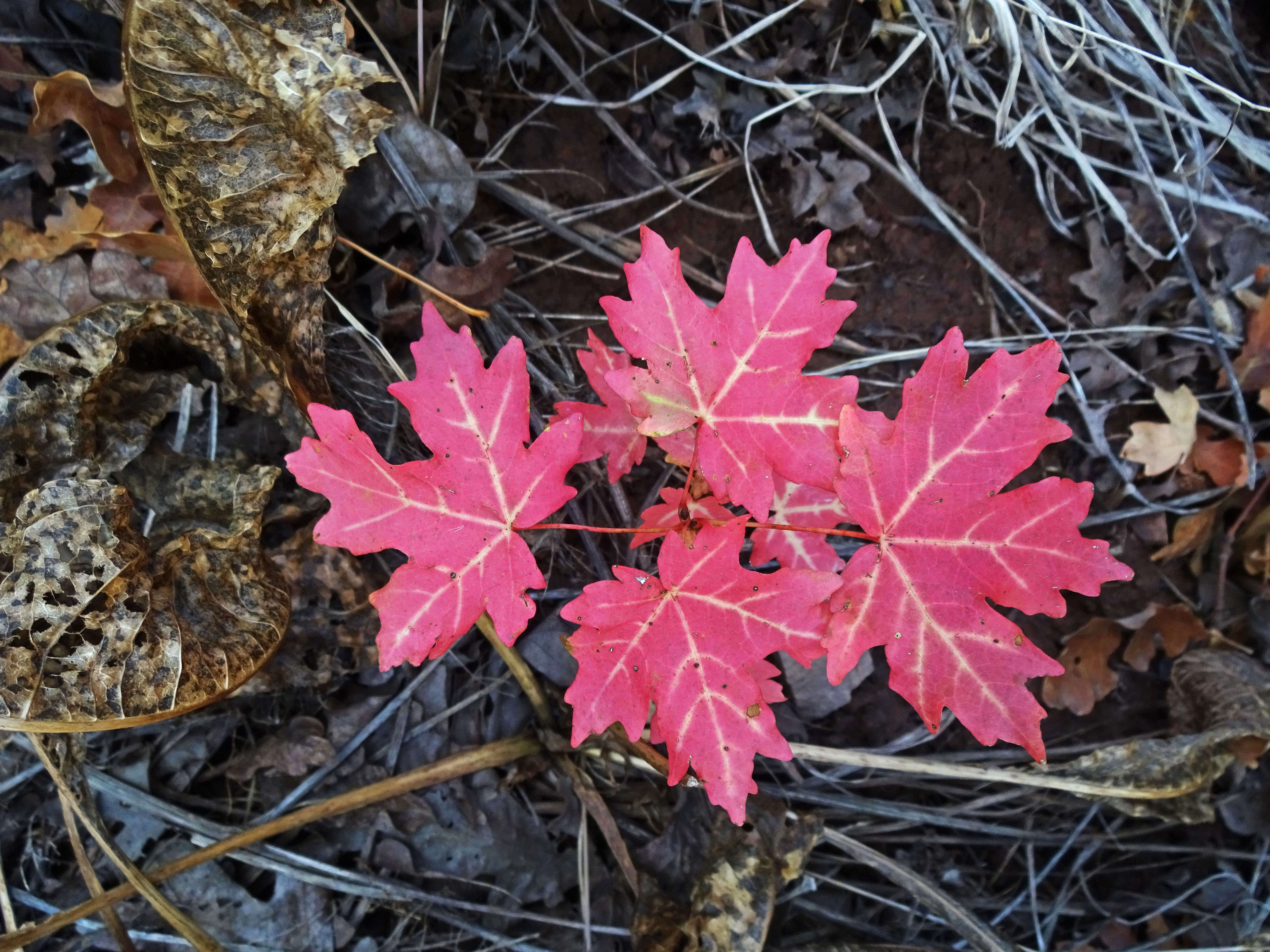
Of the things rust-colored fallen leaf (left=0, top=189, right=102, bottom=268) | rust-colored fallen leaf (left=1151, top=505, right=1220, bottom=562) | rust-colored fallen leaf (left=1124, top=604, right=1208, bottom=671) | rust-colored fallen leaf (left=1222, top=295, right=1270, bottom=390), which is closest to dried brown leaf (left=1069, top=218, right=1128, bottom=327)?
rust-colored fallen leaf (left=1222, top=295, right=1270, bottom=390)

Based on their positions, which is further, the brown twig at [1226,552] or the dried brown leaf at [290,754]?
the brown twig at [1226,552]

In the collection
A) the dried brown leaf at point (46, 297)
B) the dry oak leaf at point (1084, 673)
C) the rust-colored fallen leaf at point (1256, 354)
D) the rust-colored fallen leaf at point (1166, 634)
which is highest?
the rust-colored fallen leaf at point (1256, 354)

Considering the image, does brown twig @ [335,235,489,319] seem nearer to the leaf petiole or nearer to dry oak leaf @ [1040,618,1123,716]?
the leaf petiole

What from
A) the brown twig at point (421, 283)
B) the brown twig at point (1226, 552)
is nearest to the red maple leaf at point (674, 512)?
the brown twig at point (421, 283)

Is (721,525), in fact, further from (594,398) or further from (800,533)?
(594,398)

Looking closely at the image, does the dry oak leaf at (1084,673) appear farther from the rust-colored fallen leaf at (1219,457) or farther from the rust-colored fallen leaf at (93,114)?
the rust-colored fallen leaf at (93,114)

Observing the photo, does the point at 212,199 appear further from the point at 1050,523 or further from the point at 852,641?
the point at 1050,523
